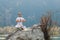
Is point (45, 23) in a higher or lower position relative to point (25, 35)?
higher

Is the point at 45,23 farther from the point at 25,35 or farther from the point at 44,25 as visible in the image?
the point at 25,35

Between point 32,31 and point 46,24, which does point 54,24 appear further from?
point 32,31

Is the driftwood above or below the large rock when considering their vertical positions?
above

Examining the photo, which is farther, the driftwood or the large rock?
the driftwood

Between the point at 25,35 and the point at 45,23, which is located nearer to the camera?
the point at 25,35

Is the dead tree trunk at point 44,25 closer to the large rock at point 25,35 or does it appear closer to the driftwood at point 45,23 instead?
the driftwood at point 45,23

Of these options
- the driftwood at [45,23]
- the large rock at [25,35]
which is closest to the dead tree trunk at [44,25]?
the driftwood at [45,23]

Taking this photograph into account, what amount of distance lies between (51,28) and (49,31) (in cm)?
10

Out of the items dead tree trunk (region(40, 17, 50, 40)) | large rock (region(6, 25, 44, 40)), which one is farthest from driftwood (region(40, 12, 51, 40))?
large rock (region(6, 25, 44, 40))

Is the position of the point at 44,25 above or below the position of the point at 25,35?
above

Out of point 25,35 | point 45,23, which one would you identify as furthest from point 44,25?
point 25,35

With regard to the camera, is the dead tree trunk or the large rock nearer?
the large rock

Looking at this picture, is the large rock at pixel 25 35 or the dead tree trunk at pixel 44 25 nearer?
the large rock at pixel 25 35

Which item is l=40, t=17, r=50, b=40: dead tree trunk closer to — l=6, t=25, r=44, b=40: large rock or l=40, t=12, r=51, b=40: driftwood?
l=40, t=12, r=51, b=40: driftwood
